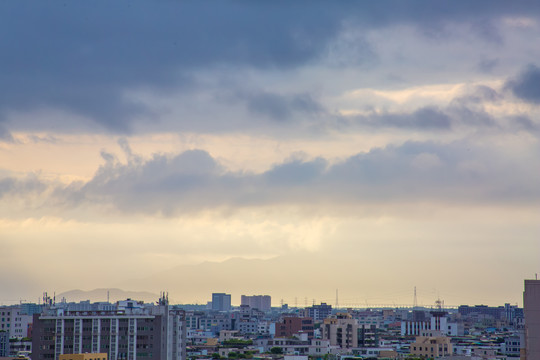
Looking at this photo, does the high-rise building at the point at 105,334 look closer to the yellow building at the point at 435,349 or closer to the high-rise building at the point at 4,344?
the high-rise building at the point at 4,344

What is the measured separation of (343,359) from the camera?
17750 centimetres

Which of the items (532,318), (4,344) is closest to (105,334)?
(4,344)

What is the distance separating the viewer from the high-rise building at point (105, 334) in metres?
138

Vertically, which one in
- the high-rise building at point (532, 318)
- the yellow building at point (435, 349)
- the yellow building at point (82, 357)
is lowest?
the yellow building at point (435, 349)

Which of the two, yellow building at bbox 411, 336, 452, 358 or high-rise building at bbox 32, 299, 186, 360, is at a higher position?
high-rise building at bbox 32, 299, 186, 360

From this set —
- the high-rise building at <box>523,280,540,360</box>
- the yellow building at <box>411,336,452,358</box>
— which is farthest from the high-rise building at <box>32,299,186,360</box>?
the high-rise building at <box>523,280,540,360</box>

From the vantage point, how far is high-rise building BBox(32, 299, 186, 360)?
5433 inches

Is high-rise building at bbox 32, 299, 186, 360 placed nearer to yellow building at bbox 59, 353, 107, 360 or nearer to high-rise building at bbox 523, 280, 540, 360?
yellow building at bbox 59, 353, 107, 360

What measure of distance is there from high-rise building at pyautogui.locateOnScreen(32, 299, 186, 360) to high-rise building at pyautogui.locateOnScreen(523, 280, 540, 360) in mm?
85801

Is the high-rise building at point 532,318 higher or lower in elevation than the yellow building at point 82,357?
higher

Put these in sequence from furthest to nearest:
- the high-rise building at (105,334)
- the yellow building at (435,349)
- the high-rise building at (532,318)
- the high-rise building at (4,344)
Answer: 1. the yellow building at (435,349)
2. the high-rise building at (4,344)
3. the high-rise building at (105,334)
4. the high-rise building at (532,318)

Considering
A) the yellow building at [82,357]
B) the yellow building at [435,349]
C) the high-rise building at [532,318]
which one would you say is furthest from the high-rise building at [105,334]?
the high-rise building at [532,318]

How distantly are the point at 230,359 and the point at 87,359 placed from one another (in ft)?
217

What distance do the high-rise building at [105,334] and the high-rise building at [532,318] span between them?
8580 cm
